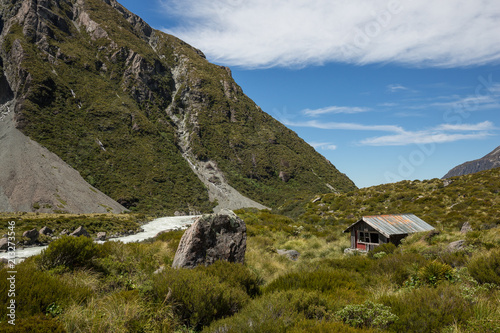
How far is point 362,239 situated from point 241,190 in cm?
9519

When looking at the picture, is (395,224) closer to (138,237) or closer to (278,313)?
(278,313)

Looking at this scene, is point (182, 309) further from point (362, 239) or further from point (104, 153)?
point (104, 153)

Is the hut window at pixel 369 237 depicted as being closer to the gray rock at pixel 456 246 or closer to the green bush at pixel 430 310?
the gray rock at pixel 456 246

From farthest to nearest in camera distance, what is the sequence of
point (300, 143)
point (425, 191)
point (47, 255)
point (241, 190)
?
point (300, 143) < point (241, 190) < point (425, 191) < point (47, 255)

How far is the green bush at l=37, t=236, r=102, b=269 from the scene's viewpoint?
24.7ft

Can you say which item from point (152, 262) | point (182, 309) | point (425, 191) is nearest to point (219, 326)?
point (182, 309)

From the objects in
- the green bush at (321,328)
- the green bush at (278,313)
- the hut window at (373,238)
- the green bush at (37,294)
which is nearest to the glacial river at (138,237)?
the green bush at (37,294)

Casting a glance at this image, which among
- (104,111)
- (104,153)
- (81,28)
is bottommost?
(104,153)

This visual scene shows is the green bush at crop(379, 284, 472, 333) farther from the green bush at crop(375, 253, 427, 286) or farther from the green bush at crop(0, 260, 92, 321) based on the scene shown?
the green bush at crop(0, 260, 92, 321)

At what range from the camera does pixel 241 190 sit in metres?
114

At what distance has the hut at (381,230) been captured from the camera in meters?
17.7

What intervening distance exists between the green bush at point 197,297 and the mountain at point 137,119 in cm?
6498

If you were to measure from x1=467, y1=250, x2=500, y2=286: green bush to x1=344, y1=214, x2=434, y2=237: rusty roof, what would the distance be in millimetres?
9779

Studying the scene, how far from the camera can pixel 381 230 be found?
57.5 ft
